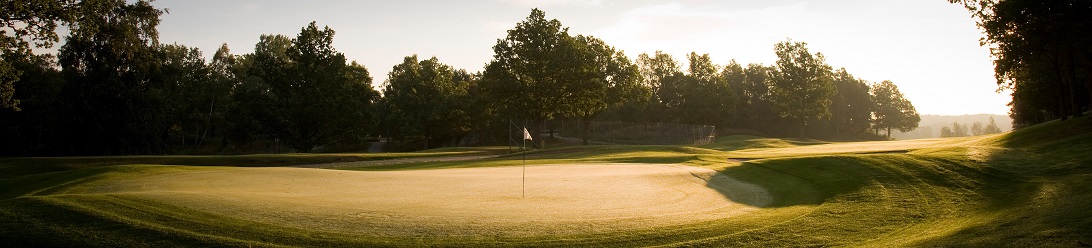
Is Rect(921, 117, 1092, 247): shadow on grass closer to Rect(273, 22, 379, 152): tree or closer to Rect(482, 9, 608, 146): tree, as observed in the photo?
Rect(482, 9, 608, 146): tree

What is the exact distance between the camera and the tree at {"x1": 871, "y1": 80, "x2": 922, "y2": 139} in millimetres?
119562

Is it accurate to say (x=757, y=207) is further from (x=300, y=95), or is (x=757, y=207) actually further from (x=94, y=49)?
(x=94, y=49)

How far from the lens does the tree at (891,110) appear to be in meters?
120

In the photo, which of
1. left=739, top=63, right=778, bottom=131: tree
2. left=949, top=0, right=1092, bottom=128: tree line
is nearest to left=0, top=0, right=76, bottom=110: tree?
left=949, top=0, right=1092, bottom=128: tree line

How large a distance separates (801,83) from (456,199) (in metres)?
94.8

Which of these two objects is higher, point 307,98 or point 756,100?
point 756,100

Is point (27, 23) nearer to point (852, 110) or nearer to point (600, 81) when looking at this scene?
point (600, 81)

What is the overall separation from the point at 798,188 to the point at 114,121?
60116mm

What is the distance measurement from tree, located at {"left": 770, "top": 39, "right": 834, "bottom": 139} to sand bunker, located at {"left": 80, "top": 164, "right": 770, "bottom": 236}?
8322 centimetres

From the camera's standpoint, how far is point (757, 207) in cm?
1469

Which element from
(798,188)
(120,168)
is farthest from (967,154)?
(120,168)

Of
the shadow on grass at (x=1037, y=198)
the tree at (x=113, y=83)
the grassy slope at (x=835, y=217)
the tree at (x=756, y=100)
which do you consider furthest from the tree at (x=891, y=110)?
the tree at (x=113, y=83)

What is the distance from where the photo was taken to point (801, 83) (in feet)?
326

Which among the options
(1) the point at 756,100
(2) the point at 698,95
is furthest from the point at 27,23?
(1) the point at 756,100
